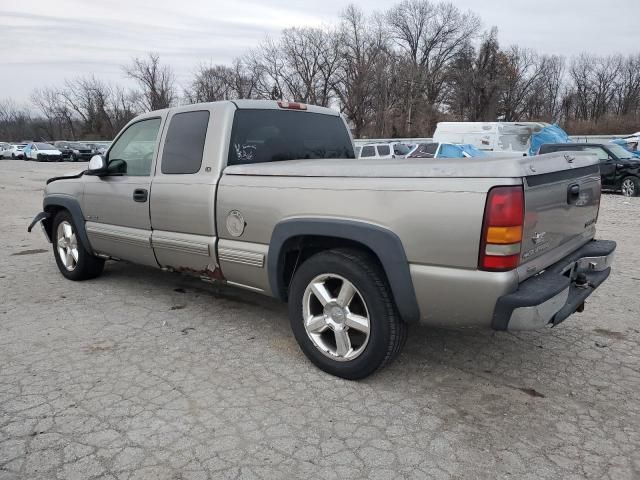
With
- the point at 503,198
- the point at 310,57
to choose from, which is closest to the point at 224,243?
the point at 503,198

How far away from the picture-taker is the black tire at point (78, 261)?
5.42 metres

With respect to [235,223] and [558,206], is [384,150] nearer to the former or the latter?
[235,223]

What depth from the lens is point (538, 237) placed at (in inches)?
111

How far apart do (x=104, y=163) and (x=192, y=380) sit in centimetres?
248

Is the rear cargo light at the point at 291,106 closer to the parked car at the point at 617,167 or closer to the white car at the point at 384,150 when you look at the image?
the parked car at the point at 617,167

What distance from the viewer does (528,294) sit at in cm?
265

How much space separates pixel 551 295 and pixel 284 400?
→ 1.65 meters

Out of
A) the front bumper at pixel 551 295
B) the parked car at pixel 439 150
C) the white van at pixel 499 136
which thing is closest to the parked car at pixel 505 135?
the white van at pixel 499 136

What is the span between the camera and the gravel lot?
251 cm

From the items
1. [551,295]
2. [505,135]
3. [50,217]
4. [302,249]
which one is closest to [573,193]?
[551,295]

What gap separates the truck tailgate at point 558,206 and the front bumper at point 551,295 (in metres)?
0.07

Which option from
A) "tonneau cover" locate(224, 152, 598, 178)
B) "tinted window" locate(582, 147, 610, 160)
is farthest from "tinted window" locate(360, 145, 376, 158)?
"tonneau cover" locate(224, 152, 598, 178)

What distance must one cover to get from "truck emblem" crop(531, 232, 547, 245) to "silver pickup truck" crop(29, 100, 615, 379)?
0.05ft

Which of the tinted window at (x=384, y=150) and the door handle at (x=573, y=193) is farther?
the tinted window at (x=384, y=150)
